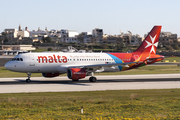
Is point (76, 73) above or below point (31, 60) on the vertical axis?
below

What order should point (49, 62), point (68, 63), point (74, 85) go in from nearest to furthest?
point (74, 85) → point (49, 62) → point (68, 63)

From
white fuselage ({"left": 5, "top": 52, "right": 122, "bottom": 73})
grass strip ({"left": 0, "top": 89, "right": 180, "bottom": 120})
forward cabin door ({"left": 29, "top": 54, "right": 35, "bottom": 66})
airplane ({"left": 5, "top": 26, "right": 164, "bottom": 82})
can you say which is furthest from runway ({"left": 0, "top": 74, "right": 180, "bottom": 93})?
grass strip ({"left": 0, "top": 89, "right": 180, "bottom": 120})

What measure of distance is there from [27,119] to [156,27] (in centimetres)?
4269

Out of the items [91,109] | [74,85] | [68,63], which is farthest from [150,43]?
[91,109]

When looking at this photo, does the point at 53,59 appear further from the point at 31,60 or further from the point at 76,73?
the point at 76,73

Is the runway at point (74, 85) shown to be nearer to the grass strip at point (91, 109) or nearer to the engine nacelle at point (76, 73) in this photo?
the engine nacelle at point (76, 73)

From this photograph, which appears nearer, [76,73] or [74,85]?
[74,85]

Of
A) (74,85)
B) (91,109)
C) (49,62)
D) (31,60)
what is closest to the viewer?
(91,109)

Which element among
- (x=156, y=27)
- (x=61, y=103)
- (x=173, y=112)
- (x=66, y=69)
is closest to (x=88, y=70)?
(x=66, y=69)

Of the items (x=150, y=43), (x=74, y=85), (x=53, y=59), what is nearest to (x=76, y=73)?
(x=74, y=85)

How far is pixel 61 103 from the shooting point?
88.7 ft

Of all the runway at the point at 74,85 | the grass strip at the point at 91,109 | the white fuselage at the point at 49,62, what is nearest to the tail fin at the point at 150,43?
the white fuselage at the point at 49,62

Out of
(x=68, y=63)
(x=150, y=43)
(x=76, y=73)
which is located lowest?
(x=76, y=73)

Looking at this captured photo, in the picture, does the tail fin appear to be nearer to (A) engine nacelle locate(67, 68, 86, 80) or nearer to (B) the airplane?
(B) the airplane
